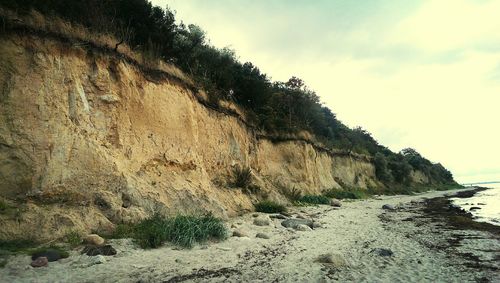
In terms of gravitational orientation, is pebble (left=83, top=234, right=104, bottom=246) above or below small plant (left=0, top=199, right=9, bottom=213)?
below

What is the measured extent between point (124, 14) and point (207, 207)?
28.8 ft

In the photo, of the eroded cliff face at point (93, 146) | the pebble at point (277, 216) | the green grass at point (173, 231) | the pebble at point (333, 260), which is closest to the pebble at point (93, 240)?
the eroded cliff face at point (93, 146)

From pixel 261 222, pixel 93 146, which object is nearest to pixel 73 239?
pixel 93 146

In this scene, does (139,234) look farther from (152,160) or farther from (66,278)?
(152,160)

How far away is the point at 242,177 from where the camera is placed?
17.3 meters

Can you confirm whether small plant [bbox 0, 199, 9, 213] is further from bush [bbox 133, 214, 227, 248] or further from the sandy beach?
bush [bbox 133, 214, 227, 248]

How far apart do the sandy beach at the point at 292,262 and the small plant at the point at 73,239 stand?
2.06 ft

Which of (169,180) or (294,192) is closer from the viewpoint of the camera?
(169,180)

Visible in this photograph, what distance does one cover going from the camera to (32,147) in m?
8.96

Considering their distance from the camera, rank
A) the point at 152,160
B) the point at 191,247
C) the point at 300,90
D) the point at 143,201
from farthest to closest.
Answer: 1. the point at 300,90
2. the point at 152,160
3. the point at 143,201
4. the point at 191,247

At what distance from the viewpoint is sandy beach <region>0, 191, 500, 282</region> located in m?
6.55

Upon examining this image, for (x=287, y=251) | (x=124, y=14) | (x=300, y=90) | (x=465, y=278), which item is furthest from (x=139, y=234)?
(x=300, y=90)

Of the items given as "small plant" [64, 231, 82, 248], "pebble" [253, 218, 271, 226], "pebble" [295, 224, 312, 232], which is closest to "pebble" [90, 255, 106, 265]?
"small plant" [64, 231, 82, 248]

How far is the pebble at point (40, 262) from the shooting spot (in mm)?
6627
